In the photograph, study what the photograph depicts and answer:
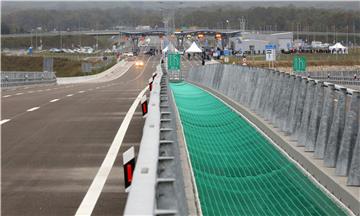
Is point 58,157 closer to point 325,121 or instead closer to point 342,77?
point 325,121

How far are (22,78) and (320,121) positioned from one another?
5034 centimetres

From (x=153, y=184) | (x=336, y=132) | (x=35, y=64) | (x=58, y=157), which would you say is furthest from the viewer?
(x=35, y=64)

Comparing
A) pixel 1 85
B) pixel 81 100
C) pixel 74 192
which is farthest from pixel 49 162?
pixel 1 85

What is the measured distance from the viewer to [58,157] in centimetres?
1420

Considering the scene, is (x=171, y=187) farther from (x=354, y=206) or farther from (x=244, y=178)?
(x=244, y=178)

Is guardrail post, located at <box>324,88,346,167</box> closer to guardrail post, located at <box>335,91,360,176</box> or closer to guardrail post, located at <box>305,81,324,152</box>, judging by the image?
guardrail post, located at <box>335,91,360,176</box>

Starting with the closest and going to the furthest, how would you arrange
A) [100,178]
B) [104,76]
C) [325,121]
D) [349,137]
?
[349,137] < [325,121] < [100,178] < [104,76]

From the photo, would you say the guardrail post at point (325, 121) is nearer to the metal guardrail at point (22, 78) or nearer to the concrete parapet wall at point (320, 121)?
the concrete parapet wall at point (320, 121)

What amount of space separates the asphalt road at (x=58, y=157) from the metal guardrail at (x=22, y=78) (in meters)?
28.7

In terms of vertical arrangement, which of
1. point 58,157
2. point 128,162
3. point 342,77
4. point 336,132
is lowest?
point 342,77

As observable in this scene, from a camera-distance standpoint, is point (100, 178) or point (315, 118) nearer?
point (100, 178)

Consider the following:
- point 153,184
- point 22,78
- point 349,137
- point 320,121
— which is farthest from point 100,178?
point 22,78

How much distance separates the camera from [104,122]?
21.1 metres

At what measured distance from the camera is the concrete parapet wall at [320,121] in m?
10.1
